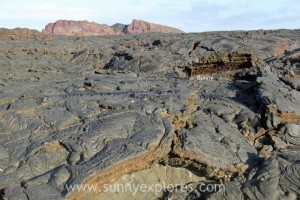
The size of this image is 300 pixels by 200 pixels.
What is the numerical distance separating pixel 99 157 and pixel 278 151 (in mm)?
3907

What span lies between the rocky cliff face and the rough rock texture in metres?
60.6

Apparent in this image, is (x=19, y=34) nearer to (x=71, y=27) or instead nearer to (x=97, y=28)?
(x=97, y=28)

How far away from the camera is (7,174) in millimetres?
7336

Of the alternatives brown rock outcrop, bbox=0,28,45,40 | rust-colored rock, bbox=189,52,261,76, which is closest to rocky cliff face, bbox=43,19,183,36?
brown rock outcrop, bbox=0,28,45,40

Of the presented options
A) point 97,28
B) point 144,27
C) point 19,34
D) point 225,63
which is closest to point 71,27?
point 97,28

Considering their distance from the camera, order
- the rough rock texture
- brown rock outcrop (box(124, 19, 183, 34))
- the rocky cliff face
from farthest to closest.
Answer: brown rock outcrop (box(124, 19, 183, 34)) < the rocky cliff face < the rough rock texture

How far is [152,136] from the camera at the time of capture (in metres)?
8.08

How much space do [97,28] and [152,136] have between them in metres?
68.5

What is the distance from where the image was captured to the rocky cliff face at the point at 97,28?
72825 mm

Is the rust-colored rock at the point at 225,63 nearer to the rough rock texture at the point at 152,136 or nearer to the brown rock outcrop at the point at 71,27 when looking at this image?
the rough rock texture at the point at 152,136

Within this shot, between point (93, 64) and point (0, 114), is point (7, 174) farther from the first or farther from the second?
point (93, 64)

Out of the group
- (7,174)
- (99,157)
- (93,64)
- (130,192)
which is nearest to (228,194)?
(130,192)

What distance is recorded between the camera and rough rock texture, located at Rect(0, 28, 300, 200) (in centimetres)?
728

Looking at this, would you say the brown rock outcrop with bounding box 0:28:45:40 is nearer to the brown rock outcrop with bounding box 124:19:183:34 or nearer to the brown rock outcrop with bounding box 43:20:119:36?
the brown rock outcrop with bounding box 124:19:183:34
